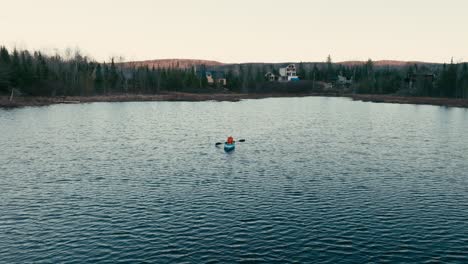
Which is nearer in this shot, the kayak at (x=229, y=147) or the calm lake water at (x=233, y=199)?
the calm lake water at (x=233, y=199)

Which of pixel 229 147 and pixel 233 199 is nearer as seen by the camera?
pixel 233 199

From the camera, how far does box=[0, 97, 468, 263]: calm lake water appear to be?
104 ft

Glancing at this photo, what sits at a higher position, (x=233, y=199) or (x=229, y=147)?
(x=229, y=147)

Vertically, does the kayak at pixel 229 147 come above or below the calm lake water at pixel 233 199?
above

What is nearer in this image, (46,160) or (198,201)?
(198,201)

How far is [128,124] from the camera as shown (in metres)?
109

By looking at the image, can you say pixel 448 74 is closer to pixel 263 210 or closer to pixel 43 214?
pixel 263 210

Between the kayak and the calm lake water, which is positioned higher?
the kayak

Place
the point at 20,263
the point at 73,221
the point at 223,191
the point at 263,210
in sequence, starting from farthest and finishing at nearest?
the point at 223,191 → the point at 263,210 → the point at 73,221 → the point at 20,263

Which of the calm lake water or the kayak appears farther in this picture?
the kayak

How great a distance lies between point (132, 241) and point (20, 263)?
8.54 m

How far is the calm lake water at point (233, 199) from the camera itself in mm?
31719

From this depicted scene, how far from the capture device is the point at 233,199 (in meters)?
44.1

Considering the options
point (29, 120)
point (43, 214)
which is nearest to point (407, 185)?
point (43, 214)
